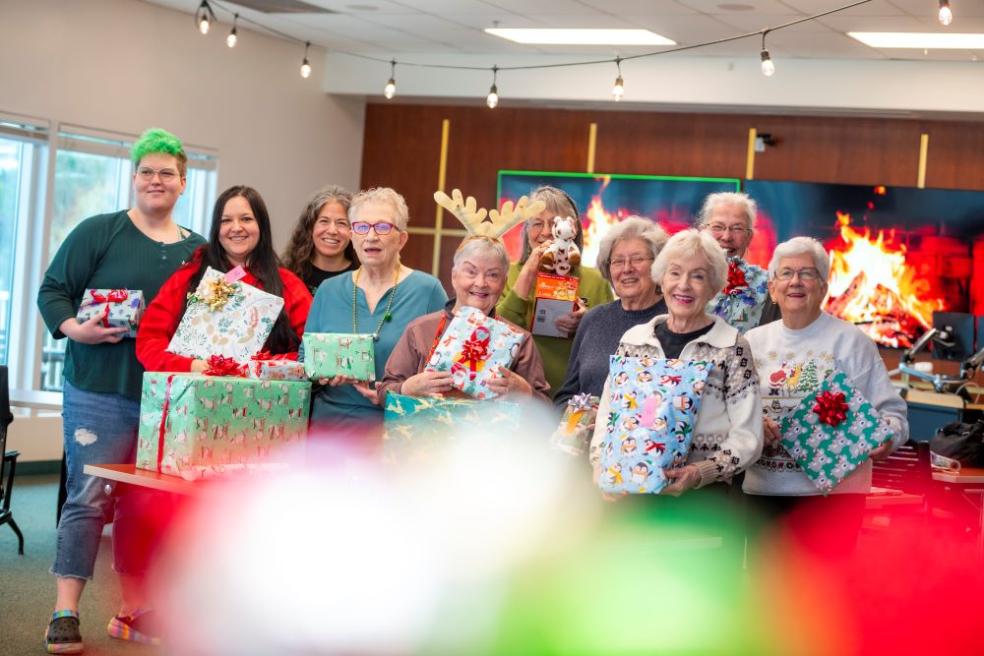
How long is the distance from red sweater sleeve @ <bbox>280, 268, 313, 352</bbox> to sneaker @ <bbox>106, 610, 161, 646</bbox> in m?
1.22

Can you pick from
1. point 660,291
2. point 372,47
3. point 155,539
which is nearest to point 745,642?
point 660,291

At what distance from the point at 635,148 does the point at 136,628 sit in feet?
23.2

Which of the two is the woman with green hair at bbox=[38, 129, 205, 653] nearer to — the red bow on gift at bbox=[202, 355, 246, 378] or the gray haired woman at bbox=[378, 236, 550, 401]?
the red bow on gift at bbox=[202, 355, 246, 378]

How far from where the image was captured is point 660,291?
155 inches

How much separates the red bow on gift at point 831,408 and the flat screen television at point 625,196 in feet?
21.1

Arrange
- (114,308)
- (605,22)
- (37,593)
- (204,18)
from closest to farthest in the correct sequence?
(114,308)
(37,593)
(204,18)
(605,22)

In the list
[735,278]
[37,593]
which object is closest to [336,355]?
[735,278]

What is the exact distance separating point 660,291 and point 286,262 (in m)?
Result: 1.63

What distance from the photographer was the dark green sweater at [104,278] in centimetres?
426

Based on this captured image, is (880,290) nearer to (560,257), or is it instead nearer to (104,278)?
(560,257)

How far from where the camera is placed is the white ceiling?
7844mm

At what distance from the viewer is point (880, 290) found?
386 inches

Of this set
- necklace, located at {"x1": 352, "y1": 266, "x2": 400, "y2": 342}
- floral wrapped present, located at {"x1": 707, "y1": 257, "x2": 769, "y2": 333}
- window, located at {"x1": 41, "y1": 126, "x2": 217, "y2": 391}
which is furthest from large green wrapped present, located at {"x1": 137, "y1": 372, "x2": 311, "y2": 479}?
window, located at {"x1": 41, "y1": 126, "x2": 217, "y2": 391}

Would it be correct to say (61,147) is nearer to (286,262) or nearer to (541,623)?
(286,262)
